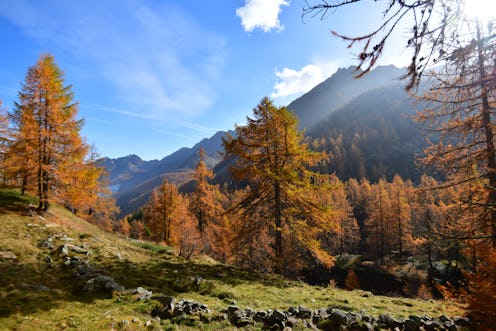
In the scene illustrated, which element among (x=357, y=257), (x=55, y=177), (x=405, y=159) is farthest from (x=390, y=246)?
(x=405, y=159)

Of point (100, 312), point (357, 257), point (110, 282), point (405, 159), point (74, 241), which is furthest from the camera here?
point (405, 159)

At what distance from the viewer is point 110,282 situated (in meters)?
7.81

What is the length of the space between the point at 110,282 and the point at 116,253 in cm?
416

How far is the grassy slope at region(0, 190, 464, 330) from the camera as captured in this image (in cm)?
600

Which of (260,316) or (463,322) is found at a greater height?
(260,316)

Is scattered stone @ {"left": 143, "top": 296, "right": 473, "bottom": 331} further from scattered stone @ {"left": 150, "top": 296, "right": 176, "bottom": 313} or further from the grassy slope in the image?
the grassy slope

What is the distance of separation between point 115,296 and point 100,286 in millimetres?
742

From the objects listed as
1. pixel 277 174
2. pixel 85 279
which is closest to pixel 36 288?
pixel 85 279

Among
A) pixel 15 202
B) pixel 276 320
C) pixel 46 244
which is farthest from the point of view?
pixel 15 202

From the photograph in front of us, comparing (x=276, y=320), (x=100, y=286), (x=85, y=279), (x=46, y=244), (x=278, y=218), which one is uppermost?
(x=278, y=218)

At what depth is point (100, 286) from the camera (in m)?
7.71

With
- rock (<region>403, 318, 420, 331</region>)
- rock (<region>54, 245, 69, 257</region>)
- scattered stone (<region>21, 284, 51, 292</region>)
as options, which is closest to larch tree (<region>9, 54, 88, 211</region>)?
rock (<region>54, 245, 69, 257</region>)

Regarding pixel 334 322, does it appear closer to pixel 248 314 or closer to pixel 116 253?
pixel 248 314

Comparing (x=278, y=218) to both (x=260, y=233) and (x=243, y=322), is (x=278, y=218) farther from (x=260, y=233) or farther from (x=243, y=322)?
(x=243, y=322)
